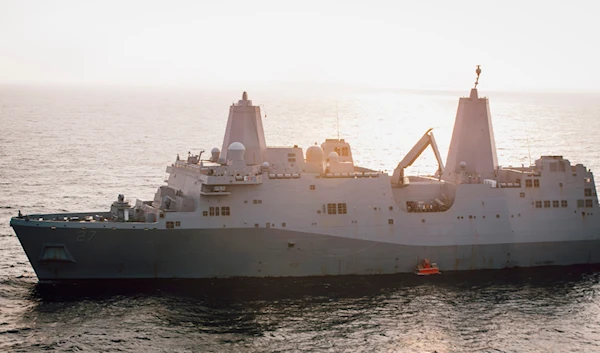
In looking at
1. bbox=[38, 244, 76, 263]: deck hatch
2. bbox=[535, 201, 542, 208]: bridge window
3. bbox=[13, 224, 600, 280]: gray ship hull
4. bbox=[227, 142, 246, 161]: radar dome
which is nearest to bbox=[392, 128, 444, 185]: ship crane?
bbox=[13, 224, 600, 280]: gray ship hull

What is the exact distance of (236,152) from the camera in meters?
29.0

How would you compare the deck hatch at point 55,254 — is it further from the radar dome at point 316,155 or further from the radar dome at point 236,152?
the radar dome at point 316,155

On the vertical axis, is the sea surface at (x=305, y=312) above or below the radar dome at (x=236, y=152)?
below

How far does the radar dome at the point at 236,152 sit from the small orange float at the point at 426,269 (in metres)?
8.34

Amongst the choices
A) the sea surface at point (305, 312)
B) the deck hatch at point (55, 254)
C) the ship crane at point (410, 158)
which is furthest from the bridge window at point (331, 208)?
the deck hatch at point (55, 254)

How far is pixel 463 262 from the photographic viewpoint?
30.2 meters

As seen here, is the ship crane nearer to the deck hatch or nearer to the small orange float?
the small orange float

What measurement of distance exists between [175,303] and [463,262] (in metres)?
11.9

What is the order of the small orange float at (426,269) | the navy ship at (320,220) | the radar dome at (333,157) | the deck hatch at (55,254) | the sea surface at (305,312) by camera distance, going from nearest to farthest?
the sea surface at (305,312) < the deck hatch at (55,254) < the navy ship at (320,220) < the small orange float at (426,269) < the radar dome at (333,157)

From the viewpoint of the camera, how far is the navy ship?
90.6 ft

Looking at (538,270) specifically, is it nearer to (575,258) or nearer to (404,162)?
(575,258)

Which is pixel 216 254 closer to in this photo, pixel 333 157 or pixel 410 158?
pixel 333 157

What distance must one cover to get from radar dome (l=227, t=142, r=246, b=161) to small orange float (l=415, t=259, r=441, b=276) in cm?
834

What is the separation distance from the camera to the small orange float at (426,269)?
96.6 feet
